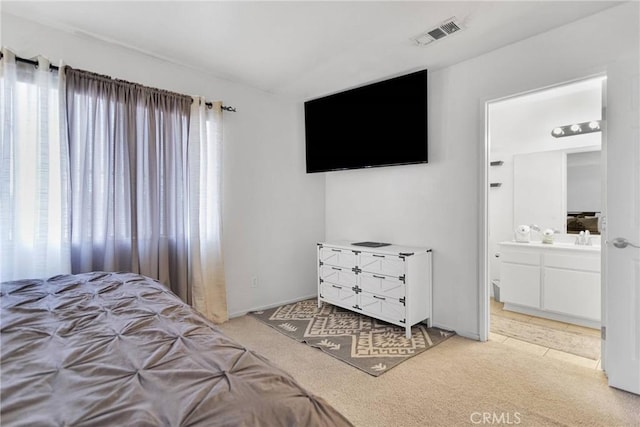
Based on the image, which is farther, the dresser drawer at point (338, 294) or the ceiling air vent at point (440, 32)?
the dresser drawer at point (338, 294)

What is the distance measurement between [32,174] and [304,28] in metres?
2.17

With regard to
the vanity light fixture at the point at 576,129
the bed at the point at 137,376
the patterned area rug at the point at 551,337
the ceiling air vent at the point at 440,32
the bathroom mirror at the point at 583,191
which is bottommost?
the patterned area rug at the point at 551,337

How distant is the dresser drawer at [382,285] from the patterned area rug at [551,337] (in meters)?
1.07

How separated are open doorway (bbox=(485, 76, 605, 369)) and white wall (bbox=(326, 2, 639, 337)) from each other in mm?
153

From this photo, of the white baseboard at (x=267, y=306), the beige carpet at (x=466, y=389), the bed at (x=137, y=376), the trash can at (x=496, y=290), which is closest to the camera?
the bed at (x=137, y=376)

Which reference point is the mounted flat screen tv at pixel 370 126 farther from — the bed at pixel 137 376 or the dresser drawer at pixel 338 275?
the bed at pixel 137 376

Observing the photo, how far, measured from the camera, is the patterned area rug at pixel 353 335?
248 cm

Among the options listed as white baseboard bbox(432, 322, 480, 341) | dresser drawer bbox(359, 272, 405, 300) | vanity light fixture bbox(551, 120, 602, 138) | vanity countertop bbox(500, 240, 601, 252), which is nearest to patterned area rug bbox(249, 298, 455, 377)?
white baseboard bbox(432, 322, 480, 341)

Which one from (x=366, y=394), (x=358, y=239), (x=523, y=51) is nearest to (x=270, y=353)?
(x=366, y=394)

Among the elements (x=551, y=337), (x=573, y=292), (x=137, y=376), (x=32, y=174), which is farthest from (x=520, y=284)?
(x=32, y=174)

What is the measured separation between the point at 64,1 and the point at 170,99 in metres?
0.91

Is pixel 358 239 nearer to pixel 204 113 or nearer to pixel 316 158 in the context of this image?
pixel 316 158

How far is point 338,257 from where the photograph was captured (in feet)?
11.3

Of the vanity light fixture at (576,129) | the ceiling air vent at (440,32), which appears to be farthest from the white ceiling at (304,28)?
the vanity light fixture at (576,129)
